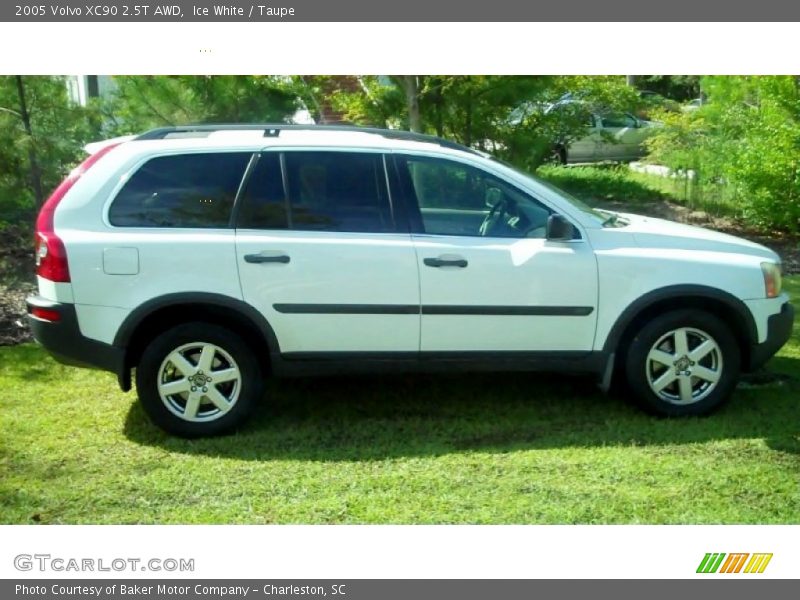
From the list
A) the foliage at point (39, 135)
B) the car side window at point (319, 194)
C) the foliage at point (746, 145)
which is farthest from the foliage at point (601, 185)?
the car side window at point (319, 194)

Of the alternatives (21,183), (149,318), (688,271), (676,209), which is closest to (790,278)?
(676,209)

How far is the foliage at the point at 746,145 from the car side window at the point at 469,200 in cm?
669

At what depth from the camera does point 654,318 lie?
5402 millimetres

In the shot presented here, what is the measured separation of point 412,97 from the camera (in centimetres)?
1016

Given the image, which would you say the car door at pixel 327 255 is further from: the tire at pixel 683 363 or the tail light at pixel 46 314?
the tire at pixel 683 363

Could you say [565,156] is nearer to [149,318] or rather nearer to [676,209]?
[676,209]

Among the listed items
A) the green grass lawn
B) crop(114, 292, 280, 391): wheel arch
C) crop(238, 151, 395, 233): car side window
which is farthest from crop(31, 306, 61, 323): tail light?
crop(238, 151, 395, 233): car side window

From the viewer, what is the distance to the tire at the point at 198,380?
514 cm

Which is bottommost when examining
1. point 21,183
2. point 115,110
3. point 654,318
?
point 654,318

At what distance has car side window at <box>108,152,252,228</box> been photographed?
5.12 metres

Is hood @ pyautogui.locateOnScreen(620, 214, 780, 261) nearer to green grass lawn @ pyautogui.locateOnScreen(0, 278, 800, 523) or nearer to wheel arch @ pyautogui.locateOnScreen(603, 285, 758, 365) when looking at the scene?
wheel arch @ pyautogui.locateOnScreen(603, 285, 758, 365)

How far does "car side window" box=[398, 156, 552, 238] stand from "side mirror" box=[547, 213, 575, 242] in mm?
107

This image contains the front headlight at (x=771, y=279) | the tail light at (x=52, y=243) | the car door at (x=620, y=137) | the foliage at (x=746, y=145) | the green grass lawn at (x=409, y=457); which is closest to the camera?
the green grass lawn at (x=409, y=457)

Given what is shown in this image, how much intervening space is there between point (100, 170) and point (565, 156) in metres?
10.4
